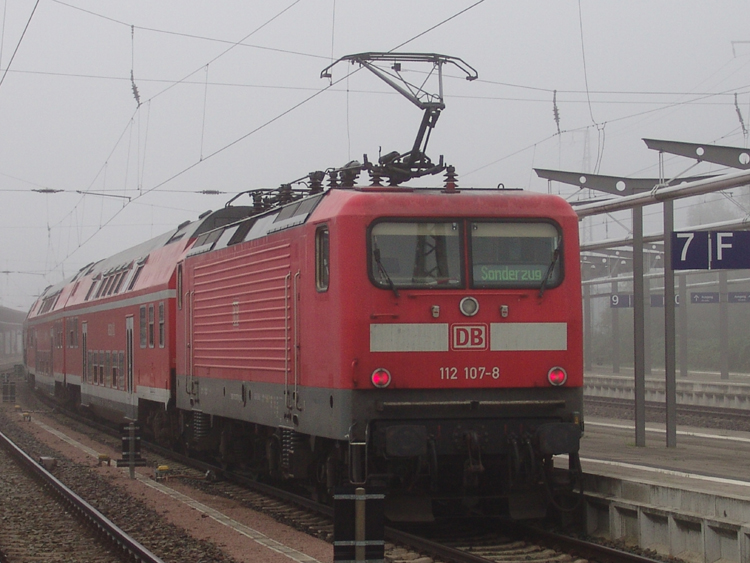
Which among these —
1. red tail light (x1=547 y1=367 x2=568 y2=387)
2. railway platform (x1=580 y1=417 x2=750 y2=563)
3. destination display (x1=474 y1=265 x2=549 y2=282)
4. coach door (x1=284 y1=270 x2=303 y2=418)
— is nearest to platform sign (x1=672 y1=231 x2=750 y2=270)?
railway platform (x1=580 y1=417 x2=750 y2=563)

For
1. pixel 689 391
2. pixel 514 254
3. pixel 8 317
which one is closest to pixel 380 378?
pixel 514 254

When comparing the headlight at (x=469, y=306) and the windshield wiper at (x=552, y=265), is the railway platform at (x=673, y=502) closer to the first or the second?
the windshield wiper at (x=552, y=265)

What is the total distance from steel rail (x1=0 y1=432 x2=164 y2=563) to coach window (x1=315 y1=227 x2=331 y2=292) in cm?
292

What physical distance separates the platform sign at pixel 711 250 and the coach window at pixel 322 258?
4625 millimetres

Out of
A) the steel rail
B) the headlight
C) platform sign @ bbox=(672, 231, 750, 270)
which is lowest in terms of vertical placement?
the steel rail

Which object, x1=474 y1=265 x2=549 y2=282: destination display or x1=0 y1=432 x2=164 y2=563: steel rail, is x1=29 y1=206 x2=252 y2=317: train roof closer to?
x1=0 y1=432 x2=164 y2=563: steel rail

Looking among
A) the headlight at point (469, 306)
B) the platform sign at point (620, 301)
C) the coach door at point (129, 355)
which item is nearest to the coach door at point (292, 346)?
the headlight at point (469, 306)

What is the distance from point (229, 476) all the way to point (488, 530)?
5658 millimetres

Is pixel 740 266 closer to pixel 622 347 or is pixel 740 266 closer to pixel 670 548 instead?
pixel 670 548

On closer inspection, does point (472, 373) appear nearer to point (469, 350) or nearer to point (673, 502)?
point (469, 350)

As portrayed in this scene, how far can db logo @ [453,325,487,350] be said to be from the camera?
32.7ft

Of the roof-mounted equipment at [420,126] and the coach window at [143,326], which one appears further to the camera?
the coach window at [143,326]

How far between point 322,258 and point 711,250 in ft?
16.1

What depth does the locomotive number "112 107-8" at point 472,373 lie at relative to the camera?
9.89 metres
